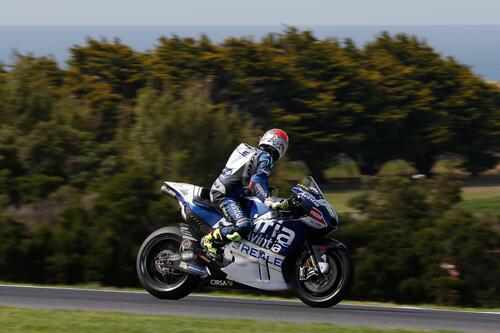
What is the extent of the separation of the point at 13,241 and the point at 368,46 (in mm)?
47151

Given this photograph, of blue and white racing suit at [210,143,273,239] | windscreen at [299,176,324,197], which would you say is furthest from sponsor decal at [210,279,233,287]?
windscreen at [299,176,324,197]

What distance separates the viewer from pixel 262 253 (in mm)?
11203

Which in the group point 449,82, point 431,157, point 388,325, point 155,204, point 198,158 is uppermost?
point 449,82

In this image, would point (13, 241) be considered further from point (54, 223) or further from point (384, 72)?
point (384, 72)

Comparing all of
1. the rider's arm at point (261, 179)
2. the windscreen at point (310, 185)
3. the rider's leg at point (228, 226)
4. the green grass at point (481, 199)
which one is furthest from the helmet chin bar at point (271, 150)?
the green grass at point (481, 199)

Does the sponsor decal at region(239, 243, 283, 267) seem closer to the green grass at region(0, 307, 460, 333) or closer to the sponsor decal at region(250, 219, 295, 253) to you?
the sponsor decal at region(250, 219, 295, 253)

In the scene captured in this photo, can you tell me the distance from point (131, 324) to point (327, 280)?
2.59m

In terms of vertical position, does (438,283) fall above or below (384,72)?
below

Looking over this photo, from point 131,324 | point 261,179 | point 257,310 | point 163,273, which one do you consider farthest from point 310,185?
point 131,324

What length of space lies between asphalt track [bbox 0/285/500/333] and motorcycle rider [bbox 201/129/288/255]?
0.80m

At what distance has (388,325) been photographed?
10.0 meters

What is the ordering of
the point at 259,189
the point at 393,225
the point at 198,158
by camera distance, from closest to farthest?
the point at 259,189 < the point at 393,225 < the point at 198,158

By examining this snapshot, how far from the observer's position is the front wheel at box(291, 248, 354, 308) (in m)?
10.8

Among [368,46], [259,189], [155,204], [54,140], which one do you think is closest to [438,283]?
[155,204]
